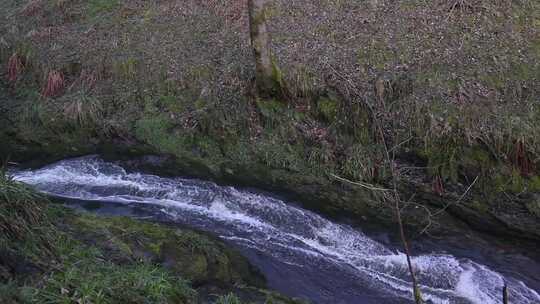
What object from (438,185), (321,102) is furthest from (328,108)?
(438,185)

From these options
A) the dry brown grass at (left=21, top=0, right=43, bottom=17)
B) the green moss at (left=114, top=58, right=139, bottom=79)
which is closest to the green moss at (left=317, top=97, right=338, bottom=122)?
the green moss at (left=114, top=58, right=139, bottom=79)

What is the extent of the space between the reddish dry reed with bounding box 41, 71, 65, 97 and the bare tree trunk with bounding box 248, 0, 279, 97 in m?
4.28

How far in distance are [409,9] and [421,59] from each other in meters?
1.57

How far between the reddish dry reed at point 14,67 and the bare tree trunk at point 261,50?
5.56 metres

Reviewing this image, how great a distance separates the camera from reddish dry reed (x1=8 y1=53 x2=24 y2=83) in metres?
11.0

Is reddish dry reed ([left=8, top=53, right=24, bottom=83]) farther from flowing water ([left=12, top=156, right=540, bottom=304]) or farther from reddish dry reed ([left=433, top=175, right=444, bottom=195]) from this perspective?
reddish dry reed ([left=433, top=175, right=444, bottom=195])

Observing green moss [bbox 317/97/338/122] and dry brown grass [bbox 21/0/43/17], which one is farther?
dry brown grass [bbox 21/0/43/17]

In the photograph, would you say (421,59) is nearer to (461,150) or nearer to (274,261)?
(461,150)

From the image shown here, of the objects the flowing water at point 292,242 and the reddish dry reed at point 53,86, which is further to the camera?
the reddish dry reed at point 53,86

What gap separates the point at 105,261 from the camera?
4980mm

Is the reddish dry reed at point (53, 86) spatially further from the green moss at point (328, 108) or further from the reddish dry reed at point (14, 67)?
the green moss at point (328, 108)

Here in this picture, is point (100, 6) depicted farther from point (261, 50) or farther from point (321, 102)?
point (321, 102)

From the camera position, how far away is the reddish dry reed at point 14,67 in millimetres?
10961

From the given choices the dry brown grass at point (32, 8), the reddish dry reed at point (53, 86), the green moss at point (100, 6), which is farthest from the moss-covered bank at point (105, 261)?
the dry brown grass at point (32, 8)
